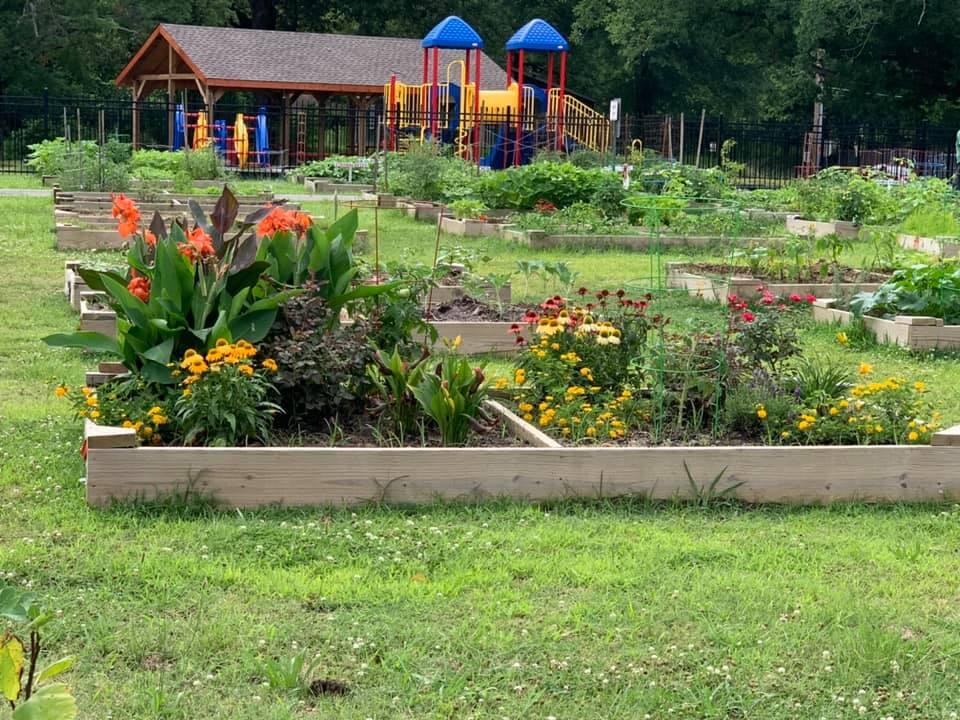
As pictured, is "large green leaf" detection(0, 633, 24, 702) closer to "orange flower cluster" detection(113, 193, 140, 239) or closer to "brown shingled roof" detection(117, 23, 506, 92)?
"orange flower cluster" detection(113, 193, 140, 239)

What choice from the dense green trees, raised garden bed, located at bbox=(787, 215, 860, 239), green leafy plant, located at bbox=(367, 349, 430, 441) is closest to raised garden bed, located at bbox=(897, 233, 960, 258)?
raised garden bed, located at bbox=(787, 215, 860, 239)

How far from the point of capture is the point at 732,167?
65.2 feet

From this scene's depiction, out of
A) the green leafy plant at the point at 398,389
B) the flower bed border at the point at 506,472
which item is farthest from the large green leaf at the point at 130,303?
the green leafy plant at the point at 398,389

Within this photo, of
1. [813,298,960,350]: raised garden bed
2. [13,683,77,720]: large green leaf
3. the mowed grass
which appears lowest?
the mowed grass

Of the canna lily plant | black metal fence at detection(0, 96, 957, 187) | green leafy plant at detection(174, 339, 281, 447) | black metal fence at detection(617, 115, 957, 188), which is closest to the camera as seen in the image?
green leafy plant at detection(174, 339, 281, 447)

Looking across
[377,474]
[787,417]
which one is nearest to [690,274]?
[787,417]

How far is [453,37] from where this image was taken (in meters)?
29.4

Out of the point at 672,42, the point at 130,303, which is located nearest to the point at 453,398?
the point at 130,303

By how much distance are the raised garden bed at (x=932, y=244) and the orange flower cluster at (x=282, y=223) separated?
800cm

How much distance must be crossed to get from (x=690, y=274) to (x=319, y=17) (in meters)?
44.4

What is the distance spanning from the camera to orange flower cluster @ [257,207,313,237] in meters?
5.72

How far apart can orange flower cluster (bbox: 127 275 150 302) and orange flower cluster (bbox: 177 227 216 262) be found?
23cm

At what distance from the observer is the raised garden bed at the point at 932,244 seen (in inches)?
502

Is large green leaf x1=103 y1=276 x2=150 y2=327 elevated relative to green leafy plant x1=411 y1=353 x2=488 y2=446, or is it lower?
elevated
